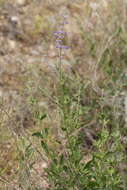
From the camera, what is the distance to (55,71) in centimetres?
262

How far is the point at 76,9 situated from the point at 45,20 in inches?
17.7

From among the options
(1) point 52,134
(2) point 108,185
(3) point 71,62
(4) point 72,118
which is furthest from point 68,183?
(3) point 71,62

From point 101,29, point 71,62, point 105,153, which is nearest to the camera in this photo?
point 105,153

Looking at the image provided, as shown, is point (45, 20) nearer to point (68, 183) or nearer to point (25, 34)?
point (25, 34)

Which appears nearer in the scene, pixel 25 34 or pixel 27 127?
pixel 27 127

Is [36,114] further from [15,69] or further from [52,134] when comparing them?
[15,69]

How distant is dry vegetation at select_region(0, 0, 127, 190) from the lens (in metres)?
2.84

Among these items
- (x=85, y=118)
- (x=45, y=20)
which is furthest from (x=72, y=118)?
(x=45, y=20)

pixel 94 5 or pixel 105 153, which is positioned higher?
pixel 94 5

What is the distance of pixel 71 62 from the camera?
12.1 feet

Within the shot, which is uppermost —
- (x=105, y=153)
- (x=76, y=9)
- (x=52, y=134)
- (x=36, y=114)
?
(x=76, y=9)

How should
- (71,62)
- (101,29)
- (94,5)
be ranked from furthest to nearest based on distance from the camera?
1. (94,5)
2. (101,29)
3. (71,62)

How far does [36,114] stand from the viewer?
2.26 metres

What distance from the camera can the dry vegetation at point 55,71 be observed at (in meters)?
2.84
